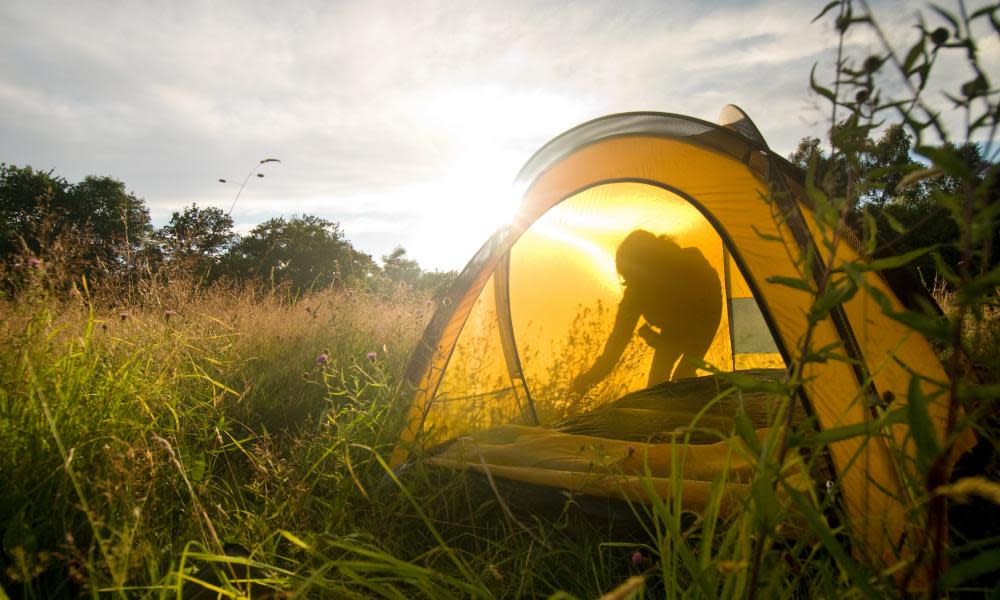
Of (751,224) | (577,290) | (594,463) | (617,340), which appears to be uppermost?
(751,224)

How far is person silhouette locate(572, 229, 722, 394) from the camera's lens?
324 cm

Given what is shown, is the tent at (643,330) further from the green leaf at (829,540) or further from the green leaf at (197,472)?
the green leaf at (197,472)

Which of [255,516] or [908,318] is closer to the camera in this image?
[908,318]

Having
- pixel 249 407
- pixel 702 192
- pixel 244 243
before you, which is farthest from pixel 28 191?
pixel 702 192

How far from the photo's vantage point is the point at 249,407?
8.37ft

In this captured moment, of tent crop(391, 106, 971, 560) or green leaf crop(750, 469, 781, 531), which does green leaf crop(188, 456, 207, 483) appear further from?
green leaf crop(750, 469, 781, 531)

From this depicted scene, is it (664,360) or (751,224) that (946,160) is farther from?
(664,360)

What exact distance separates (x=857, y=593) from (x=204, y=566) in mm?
1341

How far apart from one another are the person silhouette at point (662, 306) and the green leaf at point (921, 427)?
274 cm

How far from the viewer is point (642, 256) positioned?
3.24 metres

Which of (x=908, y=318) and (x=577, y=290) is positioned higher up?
(x=577, y=290)

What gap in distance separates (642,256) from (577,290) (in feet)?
1.49

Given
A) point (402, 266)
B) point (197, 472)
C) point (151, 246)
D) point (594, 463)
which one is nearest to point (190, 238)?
point (151, 246)

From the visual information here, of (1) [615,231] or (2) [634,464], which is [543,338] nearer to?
(1) [615,231]
